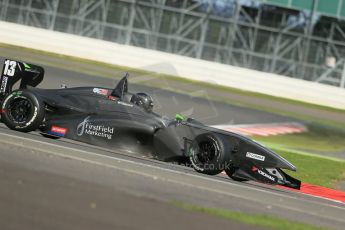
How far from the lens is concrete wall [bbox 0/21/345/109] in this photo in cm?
2042

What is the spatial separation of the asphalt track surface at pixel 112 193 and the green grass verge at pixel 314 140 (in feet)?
15.0

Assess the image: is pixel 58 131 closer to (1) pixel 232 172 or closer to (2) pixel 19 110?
(2) pixel 19 110

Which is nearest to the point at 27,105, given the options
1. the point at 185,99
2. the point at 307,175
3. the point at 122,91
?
the point at 122,91

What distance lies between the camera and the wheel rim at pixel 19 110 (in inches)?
339

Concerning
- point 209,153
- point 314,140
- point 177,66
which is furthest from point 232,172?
point 177,66

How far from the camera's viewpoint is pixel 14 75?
9094 millimetres

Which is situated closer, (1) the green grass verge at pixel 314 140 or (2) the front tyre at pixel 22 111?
(2) the front tyre at pixel 22 111

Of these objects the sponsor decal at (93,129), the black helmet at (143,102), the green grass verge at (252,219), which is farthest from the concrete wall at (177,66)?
the green grass verge at (252,219)

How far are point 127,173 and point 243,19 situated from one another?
19870 mm

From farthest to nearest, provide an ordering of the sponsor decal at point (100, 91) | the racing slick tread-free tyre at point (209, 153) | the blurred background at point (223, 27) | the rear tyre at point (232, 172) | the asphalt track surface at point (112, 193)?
the blurred background at point (223, 27) < the sponsor decal at point (100, 91) < the rear tyre at point (232, 172) < the racing slick tread-free tyre at point (209, 153) < the asphalt track surface at point (112, 193)

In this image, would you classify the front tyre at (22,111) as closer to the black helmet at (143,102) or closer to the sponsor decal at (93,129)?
the sponsor decal at (93,129)

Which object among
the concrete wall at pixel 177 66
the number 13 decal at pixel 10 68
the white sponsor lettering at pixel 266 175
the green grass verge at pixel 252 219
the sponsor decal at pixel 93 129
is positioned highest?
the concrete wall at pixel 177 66

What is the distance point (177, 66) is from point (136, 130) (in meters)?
12.6

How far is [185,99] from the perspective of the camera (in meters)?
14.9
